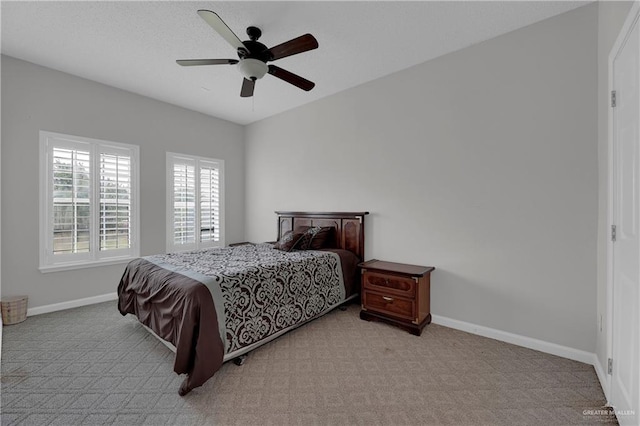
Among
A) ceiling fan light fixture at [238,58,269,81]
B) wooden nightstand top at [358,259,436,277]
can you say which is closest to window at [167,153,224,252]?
ceiling fan light fixture at [238,58,269,81]

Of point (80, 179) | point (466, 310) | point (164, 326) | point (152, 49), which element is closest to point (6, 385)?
point (164, 326)

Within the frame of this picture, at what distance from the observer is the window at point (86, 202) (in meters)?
3.27

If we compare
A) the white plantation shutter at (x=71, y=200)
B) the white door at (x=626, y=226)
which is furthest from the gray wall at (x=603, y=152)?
the white plantation shutter at (x=71, y=200)

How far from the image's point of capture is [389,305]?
2.86 m

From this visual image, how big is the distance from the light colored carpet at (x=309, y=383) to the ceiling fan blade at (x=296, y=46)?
2517 mm

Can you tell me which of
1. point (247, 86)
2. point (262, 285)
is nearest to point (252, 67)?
point (247, 86)

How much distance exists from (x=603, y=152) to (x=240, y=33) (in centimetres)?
321

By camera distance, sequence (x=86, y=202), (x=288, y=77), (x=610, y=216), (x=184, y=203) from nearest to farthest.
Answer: (x=610, y=216)
(x=288, y=77)
(x=86, y=202)
(x=184, y=203)

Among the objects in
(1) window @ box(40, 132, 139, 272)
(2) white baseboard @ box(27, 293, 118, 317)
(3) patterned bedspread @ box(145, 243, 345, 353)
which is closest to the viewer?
(3) patterned bedspread @ box(145, 243, 345, 353)

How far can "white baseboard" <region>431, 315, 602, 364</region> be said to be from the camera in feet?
7.16

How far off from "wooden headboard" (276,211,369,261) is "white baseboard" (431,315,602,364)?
4.05 feet

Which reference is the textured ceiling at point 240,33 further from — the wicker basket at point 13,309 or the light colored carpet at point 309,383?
the light colored carpet at point 309,383

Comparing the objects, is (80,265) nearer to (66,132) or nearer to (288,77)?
(66,132)

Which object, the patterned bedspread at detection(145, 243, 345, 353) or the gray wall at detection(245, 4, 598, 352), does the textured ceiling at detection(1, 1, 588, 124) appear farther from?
the patterned bedspread at detection(145, 243, 345, 353)
